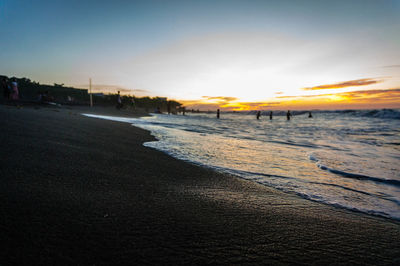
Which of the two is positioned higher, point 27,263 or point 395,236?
point 27,263

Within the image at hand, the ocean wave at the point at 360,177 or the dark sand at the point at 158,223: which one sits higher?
the dark sand at the point at 158,223

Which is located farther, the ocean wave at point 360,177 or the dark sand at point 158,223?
the ocean wave at point 360,177

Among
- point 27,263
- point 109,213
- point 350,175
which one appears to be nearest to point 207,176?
point 109,213

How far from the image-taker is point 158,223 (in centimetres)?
115

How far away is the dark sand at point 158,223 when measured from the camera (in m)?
0.86

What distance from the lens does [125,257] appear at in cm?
83

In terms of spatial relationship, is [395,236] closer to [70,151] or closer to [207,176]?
[207,176]

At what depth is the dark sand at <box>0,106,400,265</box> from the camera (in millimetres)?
857

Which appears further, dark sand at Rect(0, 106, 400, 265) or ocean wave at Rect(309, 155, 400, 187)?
ocean wave at Rect(309, 155, 400, 187)

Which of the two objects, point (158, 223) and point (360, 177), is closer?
point (158, 223)

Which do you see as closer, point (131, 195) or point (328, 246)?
point (328, 246)

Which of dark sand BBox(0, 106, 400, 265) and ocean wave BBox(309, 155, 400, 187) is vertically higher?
dark sand BBox(0, 106, 400, 265)

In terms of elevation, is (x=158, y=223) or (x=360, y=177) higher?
(x=158, y=223)

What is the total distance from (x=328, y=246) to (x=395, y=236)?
67 cm
